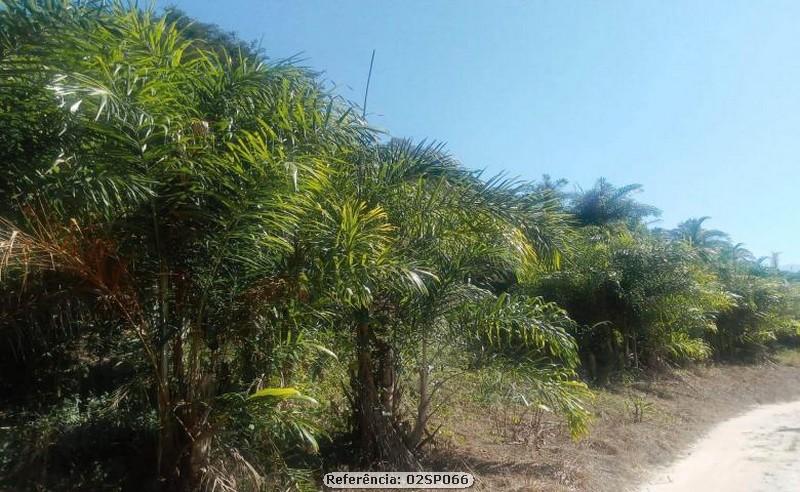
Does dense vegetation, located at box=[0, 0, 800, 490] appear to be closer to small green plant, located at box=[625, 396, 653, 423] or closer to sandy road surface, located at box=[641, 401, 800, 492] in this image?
sandy road surface, located at box=[641, 401, 800, 492]

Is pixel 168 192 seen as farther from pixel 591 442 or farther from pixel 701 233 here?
pixel 701 233

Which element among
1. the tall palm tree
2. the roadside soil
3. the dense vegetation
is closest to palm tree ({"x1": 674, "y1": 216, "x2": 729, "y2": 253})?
the tall palm tree

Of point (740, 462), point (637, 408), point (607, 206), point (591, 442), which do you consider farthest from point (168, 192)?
point (607, 206)

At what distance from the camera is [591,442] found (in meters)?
7.77

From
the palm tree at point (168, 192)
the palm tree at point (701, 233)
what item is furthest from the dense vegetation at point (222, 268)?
the palm tree at point (701, 233)

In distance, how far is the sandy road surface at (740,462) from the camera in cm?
632

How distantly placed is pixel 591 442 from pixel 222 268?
584 cm

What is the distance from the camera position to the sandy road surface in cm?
632

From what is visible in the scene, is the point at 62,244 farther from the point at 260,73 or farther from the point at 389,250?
the point at 389,250

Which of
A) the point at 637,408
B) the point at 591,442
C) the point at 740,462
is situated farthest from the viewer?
the point at 637,408

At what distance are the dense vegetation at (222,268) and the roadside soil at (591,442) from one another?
882 millimetres

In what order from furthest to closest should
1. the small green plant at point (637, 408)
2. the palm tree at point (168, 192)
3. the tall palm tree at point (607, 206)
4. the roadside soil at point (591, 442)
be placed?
the tall palm tree at point (607, 206) < the small green plant at point (637, 408) < the roadside soil at point (591, 442) < the palm tree at point (168, 192)

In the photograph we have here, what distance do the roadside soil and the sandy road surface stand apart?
221 mm

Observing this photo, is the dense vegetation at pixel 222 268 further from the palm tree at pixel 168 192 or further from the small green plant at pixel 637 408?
the small green plant at pixel 637 408
